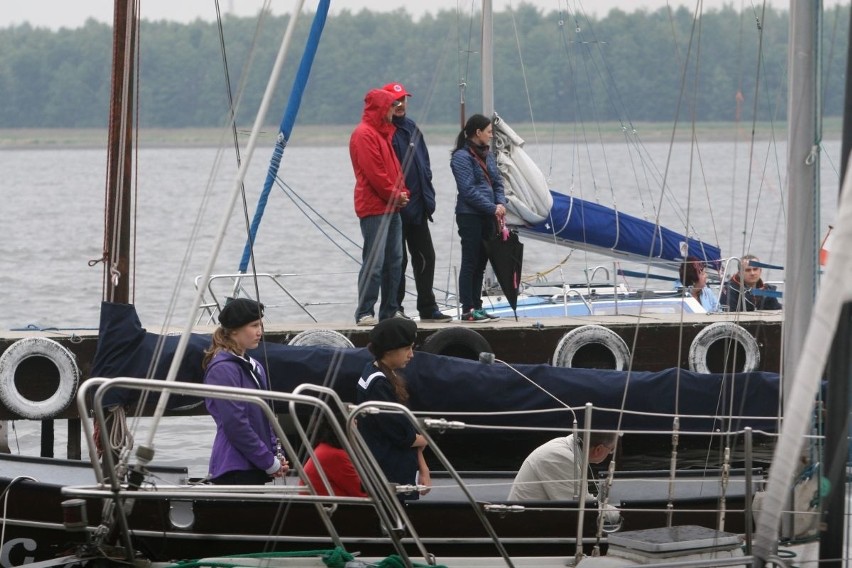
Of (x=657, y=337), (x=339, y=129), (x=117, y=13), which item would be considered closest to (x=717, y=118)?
(x=339, y=129)

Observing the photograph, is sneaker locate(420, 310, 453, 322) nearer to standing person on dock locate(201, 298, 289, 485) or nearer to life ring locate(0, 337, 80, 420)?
life ring locate(0, 337, 80, 420)

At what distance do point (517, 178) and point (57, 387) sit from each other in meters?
5.02

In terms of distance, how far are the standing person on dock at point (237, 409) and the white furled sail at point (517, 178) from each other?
21.1 ft

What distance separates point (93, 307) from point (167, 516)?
17.3 meters

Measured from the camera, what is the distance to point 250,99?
67.8 meters

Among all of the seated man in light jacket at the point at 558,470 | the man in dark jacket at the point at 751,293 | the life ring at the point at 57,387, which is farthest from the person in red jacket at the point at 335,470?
the man in dark jacket at the point at 751,293

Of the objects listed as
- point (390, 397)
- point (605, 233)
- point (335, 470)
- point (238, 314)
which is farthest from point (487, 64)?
point (335, 470)

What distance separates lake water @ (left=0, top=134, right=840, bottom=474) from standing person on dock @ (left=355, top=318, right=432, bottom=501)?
109cm

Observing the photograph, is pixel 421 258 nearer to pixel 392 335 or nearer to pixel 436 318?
pixel 436 318

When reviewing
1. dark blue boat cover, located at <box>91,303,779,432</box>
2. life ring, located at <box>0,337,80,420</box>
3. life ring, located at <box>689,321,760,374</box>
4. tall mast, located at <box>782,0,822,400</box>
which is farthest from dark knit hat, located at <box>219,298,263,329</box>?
life ring, located at <box>689,321,760,374</box>

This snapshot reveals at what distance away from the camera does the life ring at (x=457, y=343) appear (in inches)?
424

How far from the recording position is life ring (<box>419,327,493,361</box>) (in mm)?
10773

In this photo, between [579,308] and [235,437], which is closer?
[235,437]

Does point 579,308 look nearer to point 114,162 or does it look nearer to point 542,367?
point 542,367
